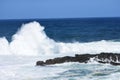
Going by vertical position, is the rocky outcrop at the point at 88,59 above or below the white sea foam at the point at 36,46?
below

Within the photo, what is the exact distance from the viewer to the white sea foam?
2808cm

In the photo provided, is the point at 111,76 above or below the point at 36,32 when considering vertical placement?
below

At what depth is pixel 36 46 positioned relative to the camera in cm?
2933

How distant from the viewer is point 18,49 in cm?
2853

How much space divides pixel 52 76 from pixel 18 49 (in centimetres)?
1161

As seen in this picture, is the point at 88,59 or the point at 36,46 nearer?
the point at 88,59

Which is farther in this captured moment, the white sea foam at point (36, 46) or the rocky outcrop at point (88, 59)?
the white sea foam at point (36, 46)

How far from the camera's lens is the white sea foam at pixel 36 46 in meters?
28.1

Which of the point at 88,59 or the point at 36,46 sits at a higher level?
the point at 36,46

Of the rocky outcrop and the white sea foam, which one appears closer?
the rocky outcrop

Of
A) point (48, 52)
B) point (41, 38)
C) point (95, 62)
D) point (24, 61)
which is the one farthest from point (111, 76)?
point (41, 38)

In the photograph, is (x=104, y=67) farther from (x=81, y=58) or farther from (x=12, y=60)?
(x=12, y=60)

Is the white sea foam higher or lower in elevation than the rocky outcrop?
higher

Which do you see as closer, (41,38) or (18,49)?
(18,49)
